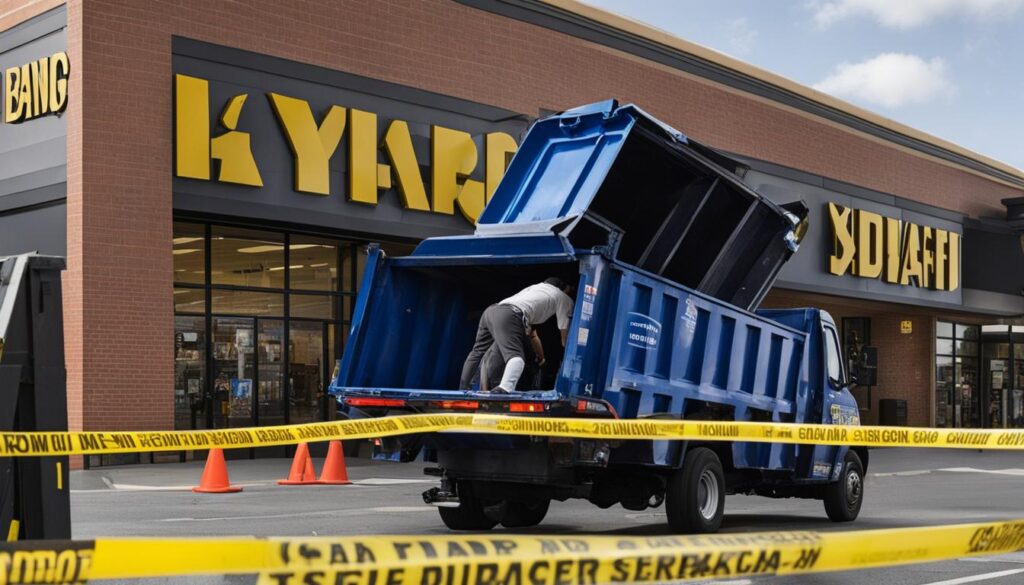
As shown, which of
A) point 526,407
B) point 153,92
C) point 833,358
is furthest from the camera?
point 153,92

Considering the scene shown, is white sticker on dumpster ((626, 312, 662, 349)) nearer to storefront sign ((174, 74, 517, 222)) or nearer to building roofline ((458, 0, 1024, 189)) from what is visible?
storefront sign ((174, 74, 517, 222))

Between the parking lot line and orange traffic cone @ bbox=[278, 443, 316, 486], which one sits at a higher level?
the parking lot line

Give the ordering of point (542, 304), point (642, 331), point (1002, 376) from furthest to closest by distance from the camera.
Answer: point (1002, 376) → point (542, 304) → point (642, 331)

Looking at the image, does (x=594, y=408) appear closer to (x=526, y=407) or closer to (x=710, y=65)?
(x=526, y=407)

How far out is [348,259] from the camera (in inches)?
938

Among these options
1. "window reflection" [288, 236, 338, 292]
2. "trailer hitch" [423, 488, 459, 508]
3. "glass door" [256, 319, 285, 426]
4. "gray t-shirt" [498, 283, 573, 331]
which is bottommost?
"trailer hitch" [423, 488, 459, 508]

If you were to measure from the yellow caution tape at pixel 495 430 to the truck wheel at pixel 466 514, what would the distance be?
218 centimetres

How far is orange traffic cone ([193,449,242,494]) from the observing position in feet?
53.3

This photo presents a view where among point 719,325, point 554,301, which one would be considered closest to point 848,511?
point 719,325

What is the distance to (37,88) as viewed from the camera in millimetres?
20375

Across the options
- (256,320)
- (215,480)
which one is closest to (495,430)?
(215,480)

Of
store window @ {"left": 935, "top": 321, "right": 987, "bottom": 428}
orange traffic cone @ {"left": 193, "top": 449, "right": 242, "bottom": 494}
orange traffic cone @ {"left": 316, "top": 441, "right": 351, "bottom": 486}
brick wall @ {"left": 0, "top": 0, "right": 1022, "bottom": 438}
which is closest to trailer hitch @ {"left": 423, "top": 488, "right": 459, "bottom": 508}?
orange traffic cone @ {"left": 193, "top": 449, "right": 242, "bottom": 494}

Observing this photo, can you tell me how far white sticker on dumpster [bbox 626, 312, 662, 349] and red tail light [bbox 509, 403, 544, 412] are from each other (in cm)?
98

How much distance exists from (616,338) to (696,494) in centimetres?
168
